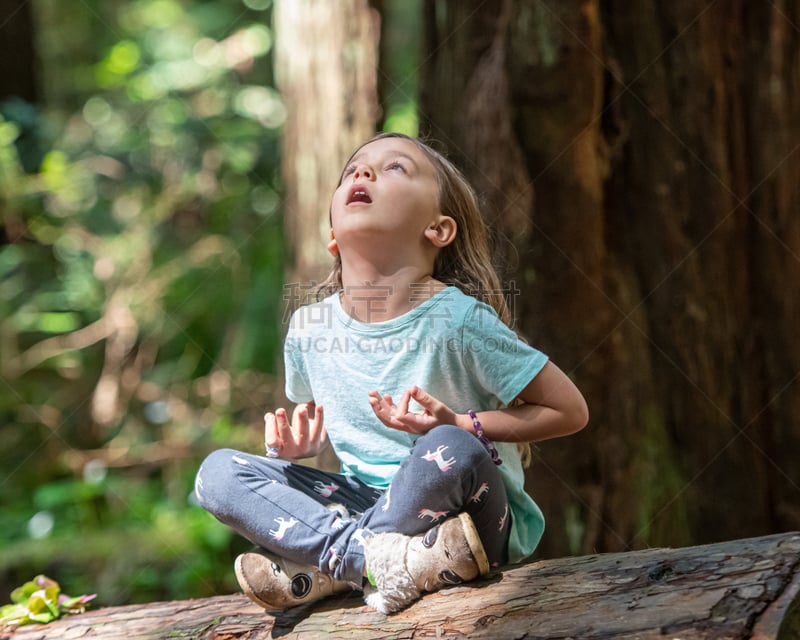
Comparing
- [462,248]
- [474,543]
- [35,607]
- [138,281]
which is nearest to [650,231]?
[462,248]

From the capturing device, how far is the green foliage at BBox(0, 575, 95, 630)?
2367 mm

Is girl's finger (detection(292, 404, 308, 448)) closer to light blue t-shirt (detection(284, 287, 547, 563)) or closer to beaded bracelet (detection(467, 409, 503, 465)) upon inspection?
light blue t-shirt (detection(284, 287, 547, 563))

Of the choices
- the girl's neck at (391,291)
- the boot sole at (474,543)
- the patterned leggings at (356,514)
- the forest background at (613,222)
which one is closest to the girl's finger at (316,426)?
the patterned leggings at (356,514)

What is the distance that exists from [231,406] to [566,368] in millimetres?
3564

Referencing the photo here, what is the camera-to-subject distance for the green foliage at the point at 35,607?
237cm

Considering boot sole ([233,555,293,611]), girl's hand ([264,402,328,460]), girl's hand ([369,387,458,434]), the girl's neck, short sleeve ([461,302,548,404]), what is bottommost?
boot sole ([233,555,293,611])

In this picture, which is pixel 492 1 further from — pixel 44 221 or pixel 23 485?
pixel 23 485

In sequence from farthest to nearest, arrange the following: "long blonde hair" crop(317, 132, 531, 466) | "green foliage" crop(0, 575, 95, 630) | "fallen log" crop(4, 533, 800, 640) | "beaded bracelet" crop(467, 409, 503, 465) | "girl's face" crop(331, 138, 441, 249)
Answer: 1. "green foliage" crop(0, 575, 95, 630)
2. "long blonde hair" crop(317, 132, 531, 466)
3. "girl's face" crop(331, 138, 441, 249)
4. "beaded bracelet" crop(467, 409, 503, 465)
5. "fallen log" crop(4, 533, 800, 640)

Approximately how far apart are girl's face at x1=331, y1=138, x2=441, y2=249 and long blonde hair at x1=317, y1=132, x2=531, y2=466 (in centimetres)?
4

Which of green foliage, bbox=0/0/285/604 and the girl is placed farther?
green foliage, bbox=0/0/285/604

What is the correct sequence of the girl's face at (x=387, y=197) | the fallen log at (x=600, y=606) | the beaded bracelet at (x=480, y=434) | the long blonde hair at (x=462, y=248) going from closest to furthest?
1. the fallen log at (x=600, y=606)
2. the beaded bracelet at (x=480, y=434)
3. the girl's face at (x=387, y=197)
4. the long blonde hair at (x=462, y=248)

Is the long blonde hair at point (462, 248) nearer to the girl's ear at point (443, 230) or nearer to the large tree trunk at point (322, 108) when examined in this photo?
the girl's ear at point (443, 230)

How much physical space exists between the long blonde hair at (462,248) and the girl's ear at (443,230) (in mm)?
35

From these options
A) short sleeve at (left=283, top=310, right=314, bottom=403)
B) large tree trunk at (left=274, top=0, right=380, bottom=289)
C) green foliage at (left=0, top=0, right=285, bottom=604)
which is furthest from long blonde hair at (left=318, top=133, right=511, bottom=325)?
green foliage at (left=0, top=0, right=285, bottom=604)
